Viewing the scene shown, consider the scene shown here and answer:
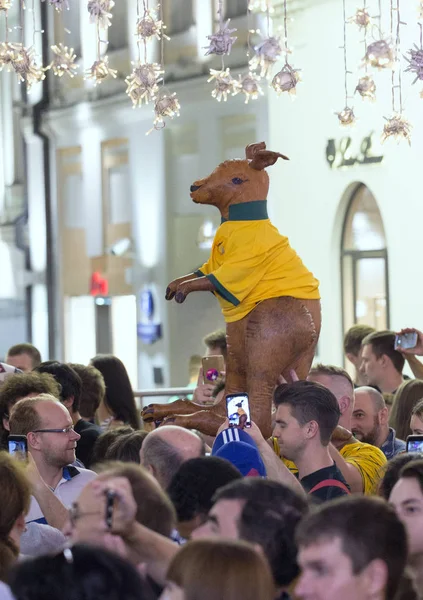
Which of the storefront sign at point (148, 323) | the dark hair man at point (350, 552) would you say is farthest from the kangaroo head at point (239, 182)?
the storefront sign at point (148, 323)

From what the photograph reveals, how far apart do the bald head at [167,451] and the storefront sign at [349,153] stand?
6482 mm

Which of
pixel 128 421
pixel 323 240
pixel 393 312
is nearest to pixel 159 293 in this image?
pixel 323 240

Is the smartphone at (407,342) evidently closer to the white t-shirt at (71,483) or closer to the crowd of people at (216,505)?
the crowd of people at (216,505)

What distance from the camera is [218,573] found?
212cm

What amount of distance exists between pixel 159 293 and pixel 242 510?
10356 millimetres

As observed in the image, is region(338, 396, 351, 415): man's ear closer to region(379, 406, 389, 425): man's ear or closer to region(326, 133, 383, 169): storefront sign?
region(379, 406, 389, 425): man's ear

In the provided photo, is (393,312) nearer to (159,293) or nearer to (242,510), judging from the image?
(159,293)

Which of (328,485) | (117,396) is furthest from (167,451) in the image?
(117,396)

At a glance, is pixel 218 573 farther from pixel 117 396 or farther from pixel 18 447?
pixel 117 396

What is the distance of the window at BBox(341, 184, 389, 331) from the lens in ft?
33.3

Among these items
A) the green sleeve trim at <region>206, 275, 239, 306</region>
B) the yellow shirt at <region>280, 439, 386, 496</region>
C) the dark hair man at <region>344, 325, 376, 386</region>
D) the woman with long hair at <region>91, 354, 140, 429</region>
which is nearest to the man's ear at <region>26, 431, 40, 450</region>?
the yellow shirt at <region>280, 439, 386, 496</region>

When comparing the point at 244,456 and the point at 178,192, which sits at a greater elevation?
the point at 178,192

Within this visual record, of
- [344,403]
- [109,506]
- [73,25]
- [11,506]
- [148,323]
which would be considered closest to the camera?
[109,506]

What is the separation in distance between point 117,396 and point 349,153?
4840 millimetres
